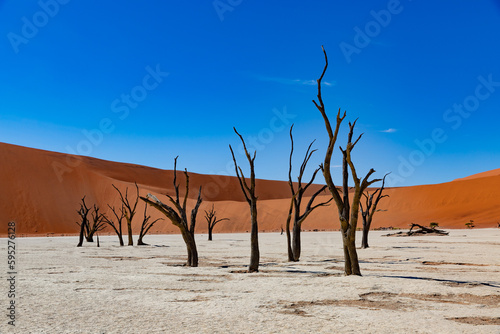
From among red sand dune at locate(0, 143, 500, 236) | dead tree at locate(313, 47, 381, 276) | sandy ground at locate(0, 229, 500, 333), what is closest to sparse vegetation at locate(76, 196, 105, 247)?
sandy ground at locate(0, 229, 500, 333)

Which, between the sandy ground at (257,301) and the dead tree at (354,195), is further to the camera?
the dead tree at (354,195)

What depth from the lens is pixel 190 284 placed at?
862 cm

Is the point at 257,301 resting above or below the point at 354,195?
below

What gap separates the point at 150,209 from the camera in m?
65.2

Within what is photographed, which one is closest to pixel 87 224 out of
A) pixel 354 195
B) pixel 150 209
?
pixel 354 195

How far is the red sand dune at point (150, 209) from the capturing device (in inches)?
2144

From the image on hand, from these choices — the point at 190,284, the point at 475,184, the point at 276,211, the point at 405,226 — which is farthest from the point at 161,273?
the point at 475,184

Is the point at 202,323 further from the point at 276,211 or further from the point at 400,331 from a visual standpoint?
the point at 276,211

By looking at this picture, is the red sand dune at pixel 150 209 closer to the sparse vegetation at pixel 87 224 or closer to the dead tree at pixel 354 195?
the sparse vegetation at pixel 87 224

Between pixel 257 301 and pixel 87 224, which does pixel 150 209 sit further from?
pixel 257 301

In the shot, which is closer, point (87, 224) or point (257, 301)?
point (257, 301)

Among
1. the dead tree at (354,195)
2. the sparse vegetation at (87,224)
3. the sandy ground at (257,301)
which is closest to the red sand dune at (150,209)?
the sparse vegetation at (87,224)

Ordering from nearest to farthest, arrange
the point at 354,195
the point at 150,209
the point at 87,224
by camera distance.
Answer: the point at 354,195
the point at 87,224
the point at 150,209

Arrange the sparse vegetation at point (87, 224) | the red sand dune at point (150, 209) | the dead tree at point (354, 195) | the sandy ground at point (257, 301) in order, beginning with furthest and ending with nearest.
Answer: the red sand dune at point (150, 209) → the sparse vegetation at point (87, 224) → the dead tree at point (354, 195) → the sandy ground at point (257, 301)
